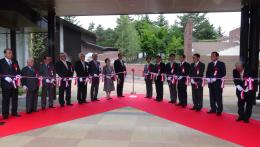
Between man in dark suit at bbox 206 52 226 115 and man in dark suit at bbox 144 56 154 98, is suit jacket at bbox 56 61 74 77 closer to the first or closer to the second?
man in dark suit at bbox 144 56 154 98

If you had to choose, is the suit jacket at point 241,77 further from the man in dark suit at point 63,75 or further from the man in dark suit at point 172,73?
the man in dark suit at point 63,75

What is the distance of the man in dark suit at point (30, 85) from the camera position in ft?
28.7

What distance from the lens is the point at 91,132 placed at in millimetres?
6688

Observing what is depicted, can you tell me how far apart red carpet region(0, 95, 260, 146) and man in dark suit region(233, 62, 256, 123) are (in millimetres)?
259

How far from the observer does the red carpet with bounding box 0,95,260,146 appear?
655 centimetres

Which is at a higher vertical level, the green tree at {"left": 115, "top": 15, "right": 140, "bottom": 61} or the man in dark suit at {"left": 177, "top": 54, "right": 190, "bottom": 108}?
the green tree at {"left": 115, "top": 15, "right": 140, "bottom": 61}

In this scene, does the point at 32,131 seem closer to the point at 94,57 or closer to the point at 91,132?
the point at 91,132

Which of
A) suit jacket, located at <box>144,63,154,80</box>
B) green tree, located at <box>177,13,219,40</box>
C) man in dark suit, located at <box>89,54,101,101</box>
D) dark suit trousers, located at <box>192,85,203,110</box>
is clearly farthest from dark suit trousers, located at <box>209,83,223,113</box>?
green tree, located at <box>177,13,219,40</box>

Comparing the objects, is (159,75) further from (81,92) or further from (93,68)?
(81,92)

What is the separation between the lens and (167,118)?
323 inches

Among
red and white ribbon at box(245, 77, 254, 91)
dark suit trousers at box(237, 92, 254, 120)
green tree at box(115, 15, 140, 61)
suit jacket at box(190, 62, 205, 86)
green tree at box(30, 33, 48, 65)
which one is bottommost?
dark suit trousers at box(237, 92, 254, 120)

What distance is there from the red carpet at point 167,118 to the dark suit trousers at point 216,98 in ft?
0.92

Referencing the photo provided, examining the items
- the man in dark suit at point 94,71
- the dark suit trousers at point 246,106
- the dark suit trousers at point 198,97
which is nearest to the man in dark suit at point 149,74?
the man in dark suit at point 94,71

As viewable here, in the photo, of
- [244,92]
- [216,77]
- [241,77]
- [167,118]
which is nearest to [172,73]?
[216,77]
